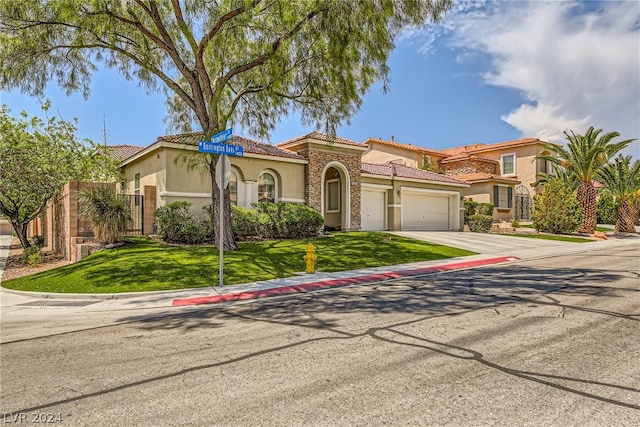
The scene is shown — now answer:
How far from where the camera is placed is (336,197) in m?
25.2

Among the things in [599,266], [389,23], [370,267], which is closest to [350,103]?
[389,23]

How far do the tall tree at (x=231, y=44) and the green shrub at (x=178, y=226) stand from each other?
79.0 inches

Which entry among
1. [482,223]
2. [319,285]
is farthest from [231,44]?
[482,223]

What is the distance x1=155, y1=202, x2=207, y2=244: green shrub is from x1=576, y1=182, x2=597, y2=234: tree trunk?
2450cm

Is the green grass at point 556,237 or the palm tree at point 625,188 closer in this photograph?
the green grass at point 556,237

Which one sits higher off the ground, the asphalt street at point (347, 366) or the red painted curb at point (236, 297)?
the asphalt street at point (347, 366)

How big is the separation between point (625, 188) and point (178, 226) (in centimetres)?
3060

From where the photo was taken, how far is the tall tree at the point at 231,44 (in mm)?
12797

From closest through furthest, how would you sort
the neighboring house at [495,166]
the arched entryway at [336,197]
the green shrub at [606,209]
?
the arched entryway at [336,197] → the neighboring house at [495,166] → the green shrub at [606,209]

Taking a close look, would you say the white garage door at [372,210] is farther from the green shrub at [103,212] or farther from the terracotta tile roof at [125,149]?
the terracotta tile roof at [125,149]

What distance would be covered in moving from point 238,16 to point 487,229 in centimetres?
2222

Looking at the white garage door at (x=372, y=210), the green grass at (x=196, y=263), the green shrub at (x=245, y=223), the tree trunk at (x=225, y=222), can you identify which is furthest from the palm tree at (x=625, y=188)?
the tree trunk at (x=225, y=222)

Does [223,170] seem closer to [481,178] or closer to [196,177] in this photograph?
[196,177]

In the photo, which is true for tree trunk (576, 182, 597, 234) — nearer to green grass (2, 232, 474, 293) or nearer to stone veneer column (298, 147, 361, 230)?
green grass (2, 232, 474, 293)
